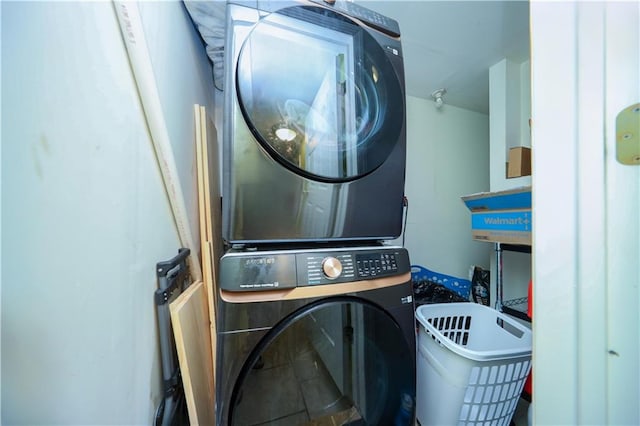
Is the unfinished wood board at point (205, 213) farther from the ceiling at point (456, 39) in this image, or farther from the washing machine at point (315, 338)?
the ceiling at point (456, 39)

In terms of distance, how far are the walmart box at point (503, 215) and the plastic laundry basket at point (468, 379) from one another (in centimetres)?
50

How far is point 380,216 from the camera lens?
688 mm

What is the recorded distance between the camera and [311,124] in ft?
2.07

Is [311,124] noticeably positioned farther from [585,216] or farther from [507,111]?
[507,111]

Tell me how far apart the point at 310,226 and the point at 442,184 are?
1819 mm

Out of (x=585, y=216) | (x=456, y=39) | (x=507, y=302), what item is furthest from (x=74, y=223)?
(x=507, y=302)

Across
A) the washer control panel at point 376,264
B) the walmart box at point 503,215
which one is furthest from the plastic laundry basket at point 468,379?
the walmart box at point 503,215

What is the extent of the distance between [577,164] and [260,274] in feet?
2.00

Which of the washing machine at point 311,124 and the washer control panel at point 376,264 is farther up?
the washing machine at point 311,124

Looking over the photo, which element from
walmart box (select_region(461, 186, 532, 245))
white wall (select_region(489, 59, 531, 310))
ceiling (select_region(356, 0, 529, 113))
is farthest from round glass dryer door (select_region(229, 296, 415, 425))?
ceiling (select_region(356, 0, 529, 113))

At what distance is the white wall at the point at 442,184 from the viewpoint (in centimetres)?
187

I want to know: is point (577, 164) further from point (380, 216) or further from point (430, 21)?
point (430, 21)

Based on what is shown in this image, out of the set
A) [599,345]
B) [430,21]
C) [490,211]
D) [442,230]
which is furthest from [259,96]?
[442,230]

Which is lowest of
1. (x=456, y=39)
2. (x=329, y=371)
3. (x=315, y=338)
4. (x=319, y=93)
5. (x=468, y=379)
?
(x=468, y=379)
